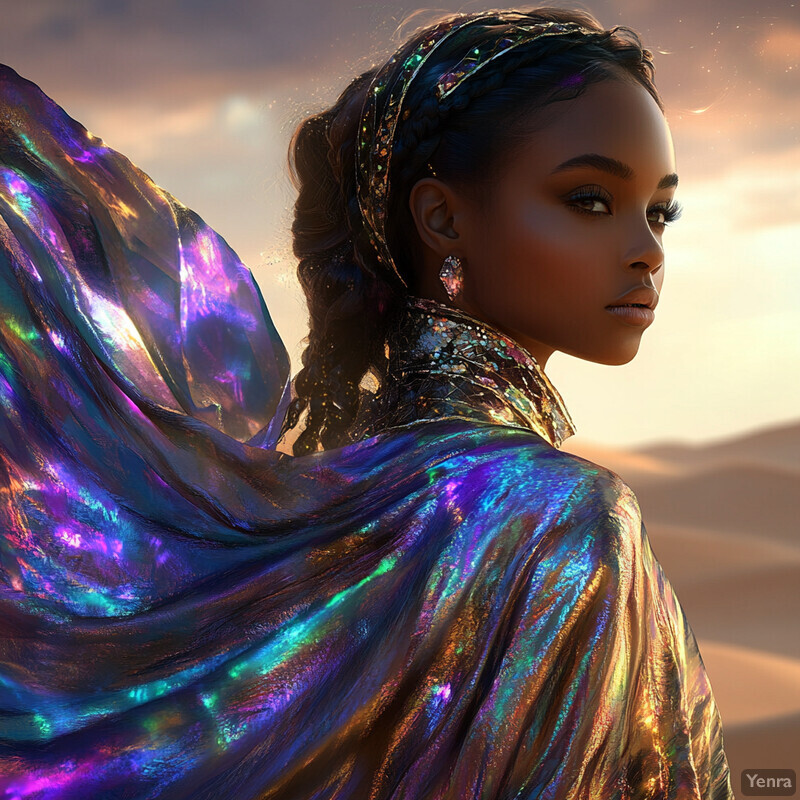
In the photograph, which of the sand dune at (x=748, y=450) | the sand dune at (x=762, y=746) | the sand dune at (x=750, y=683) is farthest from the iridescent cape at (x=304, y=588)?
the sand dune at (x=748, y=450)

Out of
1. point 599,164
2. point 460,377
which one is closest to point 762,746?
point 460,377

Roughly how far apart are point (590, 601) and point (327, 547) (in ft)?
0.99

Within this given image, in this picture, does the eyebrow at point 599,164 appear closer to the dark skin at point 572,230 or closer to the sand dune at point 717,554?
the dark skin at point 572,230

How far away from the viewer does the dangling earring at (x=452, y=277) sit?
153cm

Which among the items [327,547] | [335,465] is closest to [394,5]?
[335,465]

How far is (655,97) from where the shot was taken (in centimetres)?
164

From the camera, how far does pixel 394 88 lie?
156cm

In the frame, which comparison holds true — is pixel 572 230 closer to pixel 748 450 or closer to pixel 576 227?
pixel 576 227

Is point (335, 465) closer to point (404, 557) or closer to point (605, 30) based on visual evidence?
point (404, 557)

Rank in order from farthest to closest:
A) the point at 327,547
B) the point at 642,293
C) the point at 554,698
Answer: the point at 642,293, the point at 327,547, the point at 554,698

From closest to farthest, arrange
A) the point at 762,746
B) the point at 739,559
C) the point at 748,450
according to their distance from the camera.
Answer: the point at 762,746 → the point at 739,559 → the point at 748,450

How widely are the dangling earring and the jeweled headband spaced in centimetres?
10

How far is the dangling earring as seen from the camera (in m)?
1.53

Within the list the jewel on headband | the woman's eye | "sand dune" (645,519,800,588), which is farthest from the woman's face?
"sand dune" (645,519,800,588)
